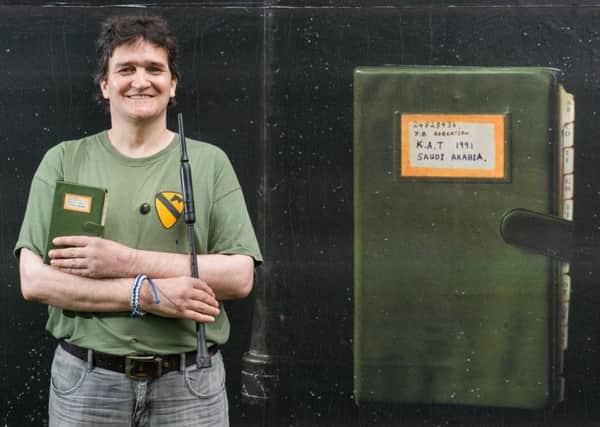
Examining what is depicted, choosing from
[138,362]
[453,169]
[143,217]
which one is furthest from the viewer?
[453,169]

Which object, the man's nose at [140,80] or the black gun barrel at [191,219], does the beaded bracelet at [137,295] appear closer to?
the black gun barrel at [191,219]

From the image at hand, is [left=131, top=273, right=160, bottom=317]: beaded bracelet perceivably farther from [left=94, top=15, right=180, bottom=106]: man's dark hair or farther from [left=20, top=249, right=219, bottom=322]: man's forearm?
[left=94, top=15, right=180, bottom=106]: man's dark hair

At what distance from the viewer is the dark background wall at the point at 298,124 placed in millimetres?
3654

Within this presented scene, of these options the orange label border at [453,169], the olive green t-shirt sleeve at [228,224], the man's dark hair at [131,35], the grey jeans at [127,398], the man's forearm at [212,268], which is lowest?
the grey jeans at [127,398]

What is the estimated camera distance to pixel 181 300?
2510 mm

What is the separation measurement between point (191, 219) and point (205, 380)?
48 centimetres

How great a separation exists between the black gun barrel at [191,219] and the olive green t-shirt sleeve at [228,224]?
12 centimetres

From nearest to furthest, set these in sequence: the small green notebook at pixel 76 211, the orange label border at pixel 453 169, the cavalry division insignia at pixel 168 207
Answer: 1. the small green notebook at pixel 76 211
2. the cavalry division insignia at pixel 168 207
3. the orange label border at pixel 453 169

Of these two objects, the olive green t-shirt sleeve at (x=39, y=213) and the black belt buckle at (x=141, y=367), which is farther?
the olive green t-shirt sleeve at (x=39, y=213)

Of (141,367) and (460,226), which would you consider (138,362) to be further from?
(460,226)

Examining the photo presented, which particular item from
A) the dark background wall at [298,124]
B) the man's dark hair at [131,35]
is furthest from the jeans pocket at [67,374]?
the dark background wall at [298,124]

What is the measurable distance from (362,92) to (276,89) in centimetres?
35

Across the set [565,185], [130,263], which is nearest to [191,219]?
[130,263]

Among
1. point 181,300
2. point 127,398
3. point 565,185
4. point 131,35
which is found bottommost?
point 127,398
